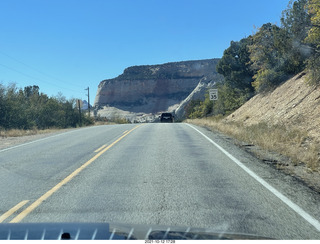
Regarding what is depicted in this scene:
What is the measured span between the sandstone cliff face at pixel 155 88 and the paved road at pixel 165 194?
10852 cm

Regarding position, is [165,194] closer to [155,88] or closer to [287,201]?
[287,201]

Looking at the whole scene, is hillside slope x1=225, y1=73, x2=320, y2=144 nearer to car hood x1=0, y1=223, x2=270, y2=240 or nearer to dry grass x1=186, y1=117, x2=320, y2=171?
dry grass x1=186, y1=117, x2=320, y2=171

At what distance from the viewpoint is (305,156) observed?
9.98 meters

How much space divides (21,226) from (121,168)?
551 cm

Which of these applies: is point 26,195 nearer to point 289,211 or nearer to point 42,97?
point 289,211

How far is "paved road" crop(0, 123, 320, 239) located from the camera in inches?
197

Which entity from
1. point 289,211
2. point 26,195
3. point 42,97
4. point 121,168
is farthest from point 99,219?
point 42,97

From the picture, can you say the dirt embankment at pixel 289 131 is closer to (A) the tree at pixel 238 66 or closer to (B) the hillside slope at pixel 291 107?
(B) the hillside slope at pixel 291 107

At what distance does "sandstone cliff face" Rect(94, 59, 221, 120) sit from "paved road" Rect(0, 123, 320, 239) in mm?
108515

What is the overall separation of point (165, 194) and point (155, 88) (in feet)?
392

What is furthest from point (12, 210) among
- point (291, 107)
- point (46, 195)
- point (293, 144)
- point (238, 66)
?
point (238, 66)

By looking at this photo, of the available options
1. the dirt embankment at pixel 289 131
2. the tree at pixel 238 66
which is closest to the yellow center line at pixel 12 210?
the dirt embankment at pixel 289 131

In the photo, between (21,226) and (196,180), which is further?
(196,180)

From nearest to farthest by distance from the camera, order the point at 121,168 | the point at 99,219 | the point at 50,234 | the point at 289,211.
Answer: the point at 50,234, the point at 99,219, the point at 289,211, the point at 121,168
